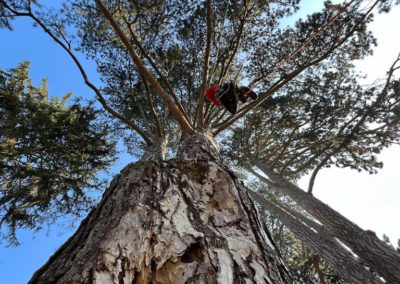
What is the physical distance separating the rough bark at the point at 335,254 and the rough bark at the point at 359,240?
0.53 feet

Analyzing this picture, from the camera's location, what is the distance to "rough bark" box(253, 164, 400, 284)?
418 centimetres

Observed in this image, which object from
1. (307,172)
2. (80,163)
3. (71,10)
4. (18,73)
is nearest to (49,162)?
(80,163)

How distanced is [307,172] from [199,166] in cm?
790

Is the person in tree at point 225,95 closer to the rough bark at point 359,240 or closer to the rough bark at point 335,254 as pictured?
the rough bark at point 359,240

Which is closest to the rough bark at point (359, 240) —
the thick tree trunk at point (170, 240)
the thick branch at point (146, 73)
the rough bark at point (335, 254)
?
the rough bark at point (335, 254)

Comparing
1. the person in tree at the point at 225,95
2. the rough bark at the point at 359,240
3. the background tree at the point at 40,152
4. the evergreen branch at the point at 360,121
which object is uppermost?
the evergreen branch at the point at 360,121

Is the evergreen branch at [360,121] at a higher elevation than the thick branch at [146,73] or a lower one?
higher

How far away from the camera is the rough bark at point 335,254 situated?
4.57 meters

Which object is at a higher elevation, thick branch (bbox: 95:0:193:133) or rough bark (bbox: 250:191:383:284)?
thick branch (bbox: 95:0:193:133)

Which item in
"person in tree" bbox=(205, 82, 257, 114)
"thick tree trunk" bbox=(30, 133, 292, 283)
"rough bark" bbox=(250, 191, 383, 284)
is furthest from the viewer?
"rough bark" bbox=(250, 191, 383, 284)

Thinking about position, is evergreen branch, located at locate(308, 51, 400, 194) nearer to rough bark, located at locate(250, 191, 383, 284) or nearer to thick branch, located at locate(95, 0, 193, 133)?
rough bark, located at locate(250, 191, 383, 284)

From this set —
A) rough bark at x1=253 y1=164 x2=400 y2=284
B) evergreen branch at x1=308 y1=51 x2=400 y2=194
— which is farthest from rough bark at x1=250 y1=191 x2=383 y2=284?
evergreen branch at x1=308 y1=51 x2=400 y2=194

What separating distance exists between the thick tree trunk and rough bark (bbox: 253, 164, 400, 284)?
10.7 feet

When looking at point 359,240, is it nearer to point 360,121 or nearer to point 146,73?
point 360,121
